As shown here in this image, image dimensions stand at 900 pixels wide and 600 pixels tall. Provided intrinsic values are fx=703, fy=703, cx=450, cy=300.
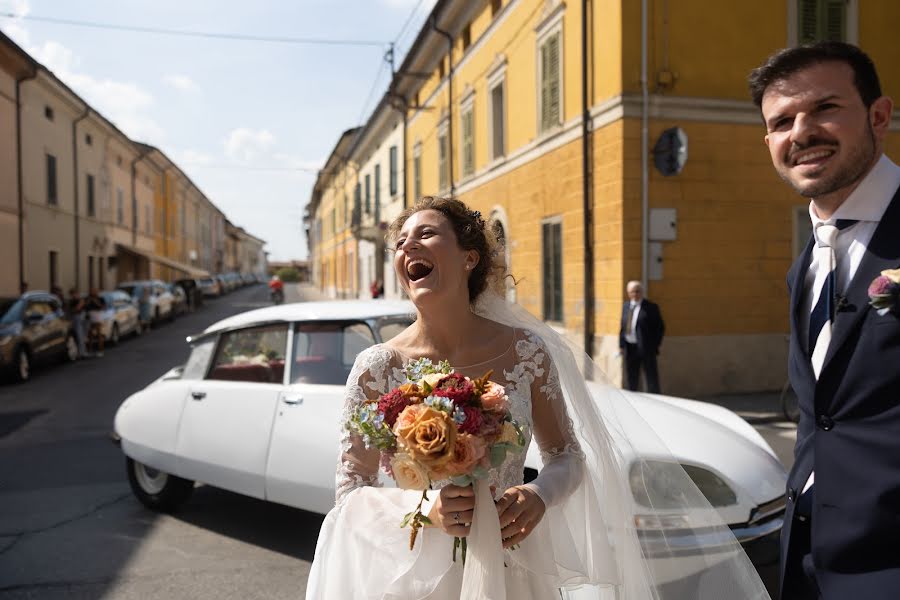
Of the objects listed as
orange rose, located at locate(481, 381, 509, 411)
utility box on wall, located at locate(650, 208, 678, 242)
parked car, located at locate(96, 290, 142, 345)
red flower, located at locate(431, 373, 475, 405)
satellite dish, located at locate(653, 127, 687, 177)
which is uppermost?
satellite dish, located at locate(653, 127, 687, 177)

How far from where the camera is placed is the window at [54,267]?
24.6m

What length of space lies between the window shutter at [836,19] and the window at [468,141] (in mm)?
8666

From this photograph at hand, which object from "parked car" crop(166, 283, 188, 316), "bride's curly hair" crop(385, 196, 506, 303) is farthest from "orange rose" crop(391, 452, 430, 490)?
"parked car" crop(166, 283, 188, 316)

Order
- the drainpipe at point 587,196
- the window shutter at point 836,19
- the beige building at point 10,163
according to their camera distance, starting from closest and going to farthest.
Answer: the window shutter at point 836,19, the drainpipe at point 587,196, the beige building at point 10,163

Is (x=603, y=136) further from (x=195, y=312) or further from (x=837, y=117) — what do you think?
(x=195, y=312)

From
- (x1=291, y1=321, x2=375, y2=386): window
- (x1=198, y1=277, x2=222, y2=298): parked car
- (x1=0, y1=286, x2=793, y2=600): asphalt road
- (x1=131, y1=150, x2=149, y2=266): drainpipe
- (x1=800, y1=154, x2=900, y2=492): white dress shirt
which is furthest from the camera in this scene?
(x1=198, y1=277, x2=222, y2=298): parked car

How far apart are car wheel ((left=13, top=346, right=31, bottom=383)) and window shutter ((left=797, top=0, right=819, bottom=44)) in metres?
14.6

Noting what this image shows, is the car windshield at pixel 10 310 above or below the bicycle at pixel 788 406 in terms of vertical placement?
above

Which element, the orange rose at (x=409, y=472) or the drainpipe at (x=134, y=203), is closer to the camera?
the orange rose at (x=409, y=472)

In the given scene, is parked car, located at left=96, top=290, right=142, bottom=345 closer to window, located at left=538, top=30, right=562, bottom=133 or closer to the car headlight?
window, located at left=538, top=30, right=562, bottom=133

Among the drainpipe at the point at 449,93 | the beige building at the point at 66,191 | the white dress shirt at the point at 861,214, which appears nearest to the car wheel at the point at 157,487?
the white dress shirt at the point at 861,214

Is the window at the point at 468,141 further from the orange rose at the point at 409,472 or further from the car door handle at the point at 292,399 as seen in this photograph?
the orange rose at the point at 409,472

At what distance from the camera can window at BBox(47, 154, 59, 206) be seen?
963 inches

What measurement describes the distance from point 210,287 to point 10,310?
1581 inches
